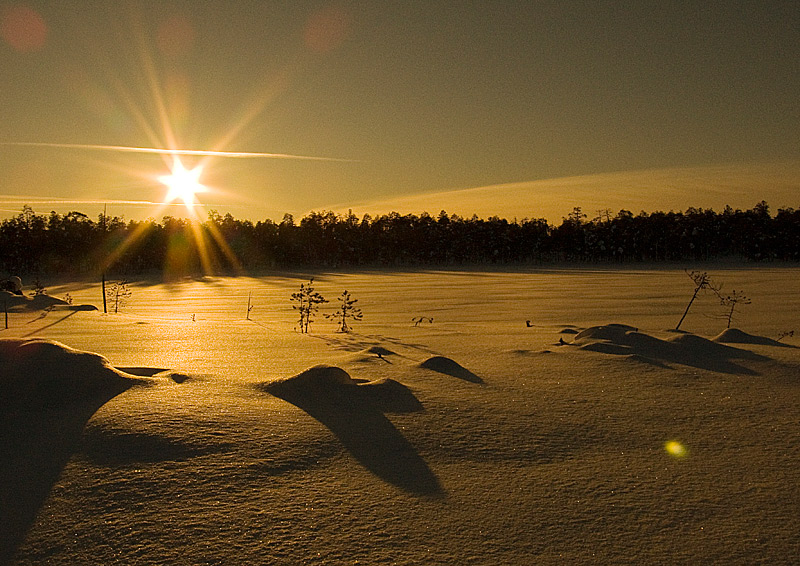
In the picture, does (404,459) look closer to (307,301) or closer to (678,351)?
(678,351)

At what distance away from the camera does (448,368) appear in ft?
14.1

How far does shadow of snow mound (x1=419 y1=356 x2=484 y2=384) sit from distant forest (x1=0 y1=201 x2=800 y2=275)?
37171 mm

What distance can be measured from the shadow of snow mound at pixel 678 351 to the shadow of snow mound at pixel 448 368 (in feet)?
4.71

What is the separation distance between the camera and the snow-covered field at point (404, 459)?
6.18 ft

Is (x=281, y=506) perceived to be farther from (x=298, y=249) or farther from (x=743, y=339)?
(x=298, y=249)

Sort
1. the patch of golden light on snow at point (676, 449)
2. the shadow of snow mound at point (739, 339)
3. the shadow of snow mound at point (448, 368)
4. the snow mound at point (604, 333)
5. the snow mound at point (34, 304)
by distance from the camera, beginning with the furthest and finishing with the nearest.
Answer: the snow mound at point (34, 304) < the shadow of snow mound at point (739, 339) < the snow mound at point (604, 333) < the shadow of snow mound at point (448, 368) < the patch of golden light on snow at point (676, 449)

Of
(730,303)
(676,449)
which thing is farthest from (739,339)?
(730,303)

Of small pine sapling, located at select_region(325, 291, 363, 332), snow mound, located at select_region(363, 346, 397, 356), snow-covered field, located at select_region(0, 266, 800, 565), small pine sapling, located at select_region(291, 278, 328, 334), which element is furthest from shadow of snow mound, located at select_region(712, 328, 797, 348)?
small pine sapling, located at select_region(291, 278, 328, 334)

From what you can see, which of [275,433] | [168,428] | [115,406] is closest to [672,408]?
[275,433]

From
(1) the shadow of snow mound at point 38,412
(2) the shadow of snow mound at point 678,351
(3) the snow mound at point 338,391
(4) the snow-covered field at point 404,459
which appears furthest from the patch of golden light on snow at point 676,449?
(1) the shadow of snow mound at point 38,412

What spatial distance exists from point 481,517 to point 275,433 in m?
1.19

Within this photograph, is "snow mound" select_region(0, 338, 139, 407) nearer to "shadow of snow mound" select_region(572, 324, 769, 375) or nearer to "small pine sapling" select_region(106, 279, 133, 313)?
"shadow of snow mound" select_region(572, 324, 769, 375)

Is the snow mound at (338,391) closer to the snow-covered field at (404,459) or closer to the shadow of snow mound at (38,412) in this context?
the snow-covered field at (404,459)

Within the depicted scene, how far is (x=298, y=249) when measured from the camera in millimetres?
46594
